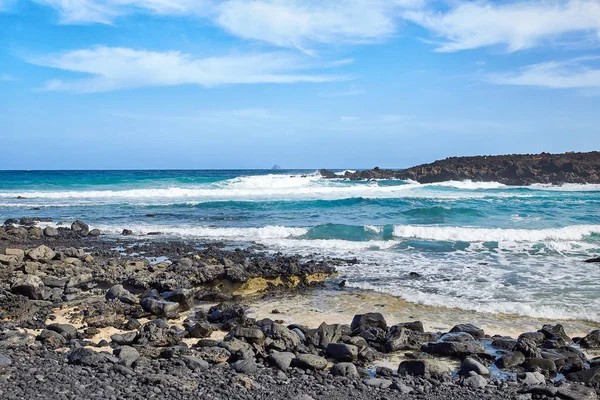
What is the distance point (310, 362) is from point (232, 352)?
3.25 ft

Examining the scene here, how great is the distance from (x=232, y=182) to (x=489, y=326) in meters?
41.8

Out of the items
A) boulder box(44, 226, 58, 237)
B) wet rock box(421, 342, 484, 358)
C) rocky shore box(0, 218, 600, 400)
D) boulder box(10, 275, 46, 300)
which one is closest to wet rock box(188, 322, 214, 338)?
rocky shore box(0, 218, 600, 400)

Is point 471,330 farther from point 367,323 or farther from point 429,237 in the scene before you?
point 429,237

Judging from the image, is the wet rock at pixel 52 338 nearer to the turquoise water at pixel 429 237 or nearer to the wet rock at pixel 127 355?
the wet rock at pixel 127 355

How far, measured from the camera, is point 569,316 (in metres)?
8.03

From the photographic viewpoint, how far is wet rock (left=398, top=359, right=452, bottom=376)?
5516 millimetres

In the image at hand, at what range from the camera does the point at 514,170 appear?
50719 millimetres

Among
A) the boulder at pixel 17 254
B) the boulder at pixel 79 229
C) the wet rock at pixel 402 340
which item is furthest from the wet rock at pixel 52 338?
the boulder at pixel 79 229

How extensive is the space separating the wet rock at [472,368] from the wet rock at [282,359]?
1912 mm

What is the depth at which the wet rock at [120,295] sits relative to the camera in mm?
8492

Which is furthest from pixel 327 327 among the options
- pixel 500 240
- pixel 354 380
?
pixel 500 240

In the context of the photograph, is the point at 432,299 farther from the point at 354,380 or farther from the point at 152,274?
the point at 152,274

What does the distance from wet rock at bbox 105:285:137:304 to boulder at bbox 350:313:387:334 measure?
3833mm

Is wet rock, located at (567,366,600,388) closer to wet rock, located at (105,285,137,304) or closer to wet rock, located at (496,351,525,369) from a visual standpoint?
wet rock, located at (496,351,525,369)
